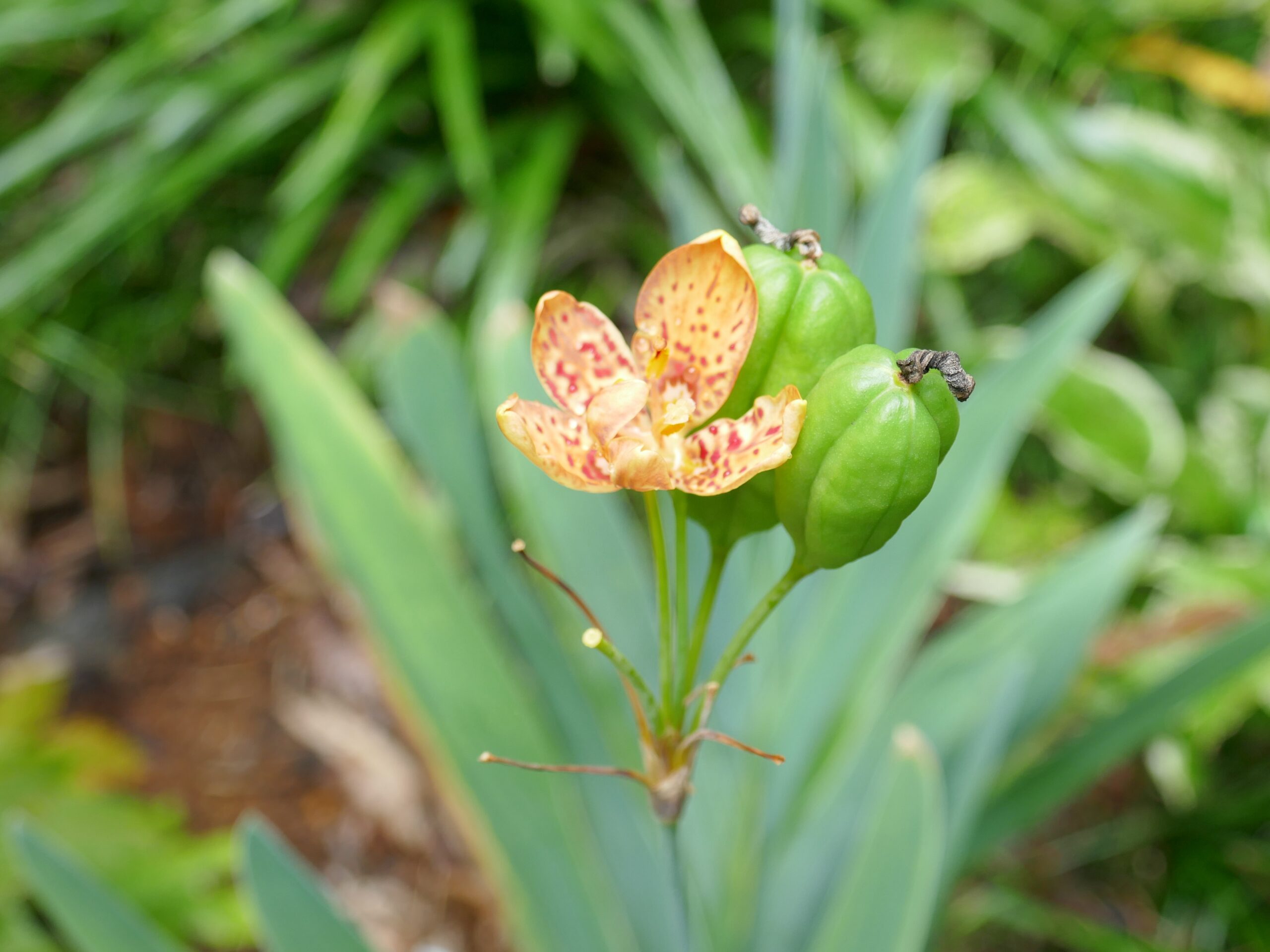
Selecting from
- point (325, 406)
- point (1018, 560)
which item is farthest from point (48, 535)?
point (1018, 560)

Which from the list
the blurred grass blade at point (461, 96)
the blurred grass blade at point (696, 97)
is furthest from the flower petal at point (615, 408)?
the blurred grass blade at point (461, 96)

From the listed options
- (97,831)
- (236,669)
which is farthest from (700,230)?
(236,669)

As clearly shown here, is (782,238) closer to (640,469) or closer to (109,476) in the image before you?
(640,469)

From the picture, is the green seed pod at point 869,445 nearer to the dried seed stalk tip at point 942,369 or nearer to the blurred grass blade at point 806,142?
the dried seed stalk tip at point 942,369

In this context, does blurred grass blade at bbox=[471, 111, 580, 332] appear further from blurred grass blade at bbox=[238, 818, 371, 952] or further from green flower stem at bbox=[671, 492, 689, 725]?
green flower stem at bbox=[671, 492, 689, 725]

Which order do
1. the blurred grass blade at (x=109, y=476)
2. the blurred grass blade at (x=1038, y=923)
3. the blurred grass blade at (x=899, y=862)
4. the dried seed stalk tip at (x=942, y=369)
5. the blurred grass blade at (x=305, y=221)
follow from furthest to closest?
the blurred grass blade at (x=109, y=476)
the blurred grass blade at (x=305, y=221)
the blurred grass blade at (x=1038, y=923)
the blurred grass blade at (x=899, y=862)
the dried seed stalk tip at (x=942, y=369)

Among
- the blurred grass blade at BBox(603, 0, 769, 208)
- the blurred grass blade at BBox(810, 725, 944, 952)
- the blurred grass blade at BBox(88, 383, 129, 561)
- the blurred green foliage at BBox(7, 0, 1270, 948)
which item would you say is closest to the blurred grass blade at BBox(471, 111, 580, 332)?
the blurred green foliage at BBox(7, 0, 1270, 948)
